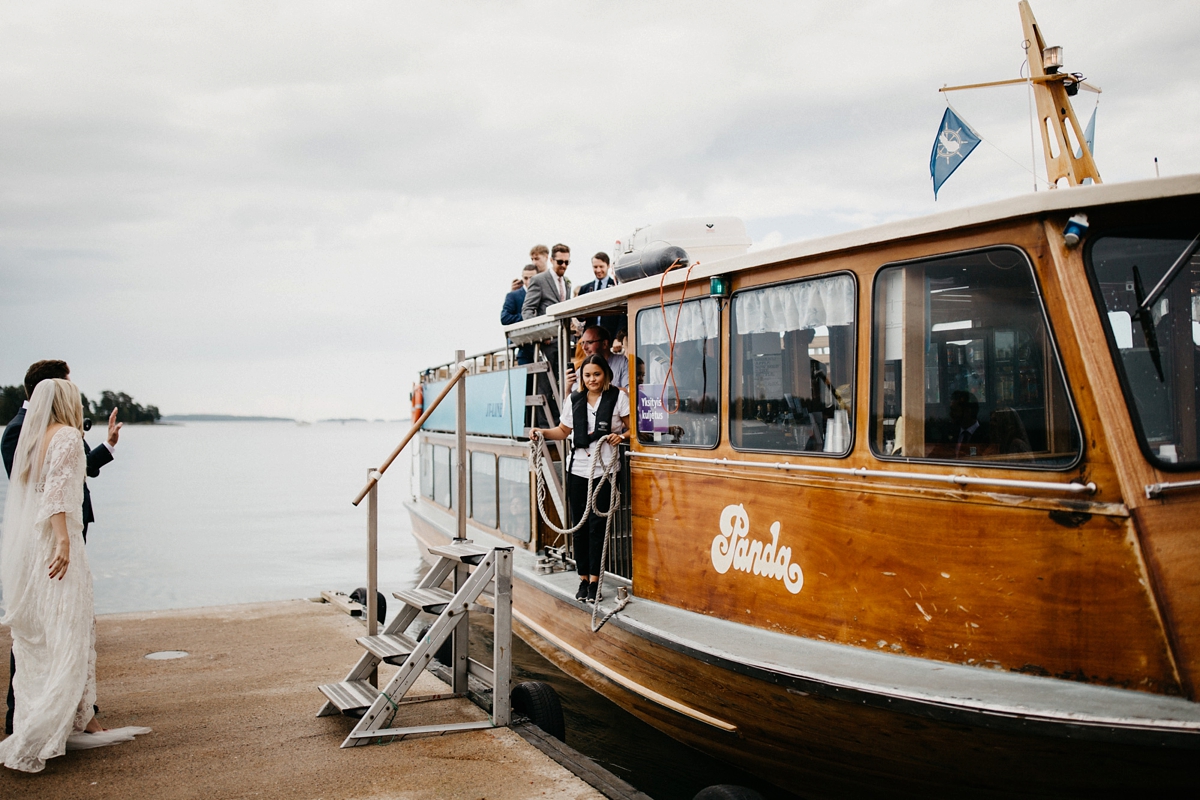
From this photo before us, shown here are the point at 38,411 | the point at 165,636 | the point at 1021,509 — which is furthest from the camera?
the point at 165,636

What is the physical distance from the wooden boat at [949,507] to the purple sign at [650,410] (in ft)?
0.99

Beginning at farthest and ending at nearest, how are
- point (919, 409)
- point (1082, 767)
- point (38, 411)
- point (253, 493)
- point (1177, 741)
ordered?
point (253, 493) → point (38, 411) → point (919, 409) → point (1082, 767) → point (1177, 741)

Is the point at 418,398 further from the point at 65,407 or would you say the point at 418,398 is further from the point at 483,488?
the point at 65,407

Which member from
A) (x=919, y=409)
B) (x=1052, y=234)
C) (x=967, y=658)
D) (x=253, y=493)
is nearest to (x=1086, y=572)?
(x=967, y=658)

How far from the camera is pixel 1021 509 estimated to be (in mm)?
3713

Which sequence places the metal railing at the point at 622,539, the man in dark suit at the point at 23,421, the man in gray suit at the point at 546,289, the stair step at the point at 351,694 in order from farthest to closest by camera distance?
1. the man in gray suit at the point at 546,289
2. the metal railing at the point at 622,539
3. the stair step at the point at 351,694
4. the man in dark suit at the point at 23,421

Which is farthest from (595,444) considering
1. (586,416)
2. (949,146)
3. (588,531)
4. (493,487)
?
(493,487)

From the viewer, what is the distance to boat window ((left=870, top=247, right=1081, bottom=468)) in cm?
379

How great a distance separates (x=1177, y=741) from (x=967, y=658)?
2.99 ft

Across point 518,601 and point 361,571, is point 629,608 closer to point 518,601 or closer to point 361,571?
point 518,601

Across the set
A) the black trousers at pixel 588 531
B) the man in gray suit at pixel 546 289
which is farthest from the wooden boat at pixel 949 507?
the man in gray suit at pixel 546 289

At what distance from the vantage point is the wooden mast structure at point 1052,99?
197 inches

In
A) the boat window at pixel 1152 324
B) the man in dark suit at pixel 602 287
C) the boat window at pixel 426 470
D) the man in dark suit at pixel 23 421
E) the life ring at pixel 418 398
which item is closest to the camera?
the boat window at pixel 1152 324

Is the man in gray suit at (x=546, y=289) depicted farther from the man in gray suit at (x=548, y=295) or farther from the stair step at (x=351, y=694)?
the stair step at (x=351, y=694)
